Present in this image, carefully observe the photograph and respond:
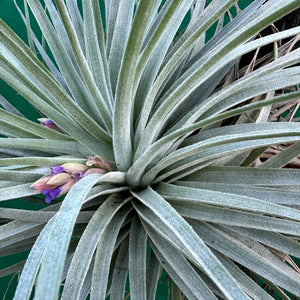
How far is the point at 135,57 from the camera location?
1.12ft

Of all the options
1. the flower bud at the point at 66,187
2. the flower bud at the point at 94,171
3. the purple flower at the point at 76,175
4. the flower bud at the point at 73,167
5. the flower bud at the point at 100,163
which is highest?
the flower bud at the point at 100,163

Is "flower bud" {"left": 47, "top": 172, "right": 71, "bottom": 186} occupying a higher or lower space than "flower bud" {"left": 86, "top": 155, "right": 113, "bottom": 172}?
lower

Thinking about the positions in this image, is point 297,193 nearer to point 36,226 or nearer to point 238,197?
point 238,197

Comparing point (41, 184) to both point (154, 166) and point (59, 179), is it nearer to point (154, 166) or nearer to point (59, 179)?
point (59, 179)

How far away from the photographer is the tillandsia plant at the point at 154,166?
37 centimetres

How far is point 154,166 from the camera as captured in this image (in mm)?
425

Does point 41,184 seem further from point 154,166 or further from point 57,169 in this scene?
point 154,166

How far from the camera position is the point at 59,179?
391 mm

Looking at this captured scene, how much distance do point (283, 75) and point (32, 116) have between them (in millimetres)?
710

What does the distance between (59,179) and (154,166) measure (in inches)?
4.2

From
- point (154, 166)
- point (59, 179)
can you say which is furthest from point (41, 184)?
point (154, 166)

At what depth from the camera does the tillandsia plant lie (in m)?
0.37

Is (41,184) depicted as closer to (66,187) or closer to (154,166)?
(66,187)

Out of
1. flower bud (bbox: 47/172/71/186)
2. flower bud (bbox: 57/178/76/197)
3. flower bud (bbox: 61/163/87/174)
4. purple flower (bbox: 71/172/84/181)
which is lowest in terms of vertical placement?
flower bud (bbox: 57/178/76/197)
